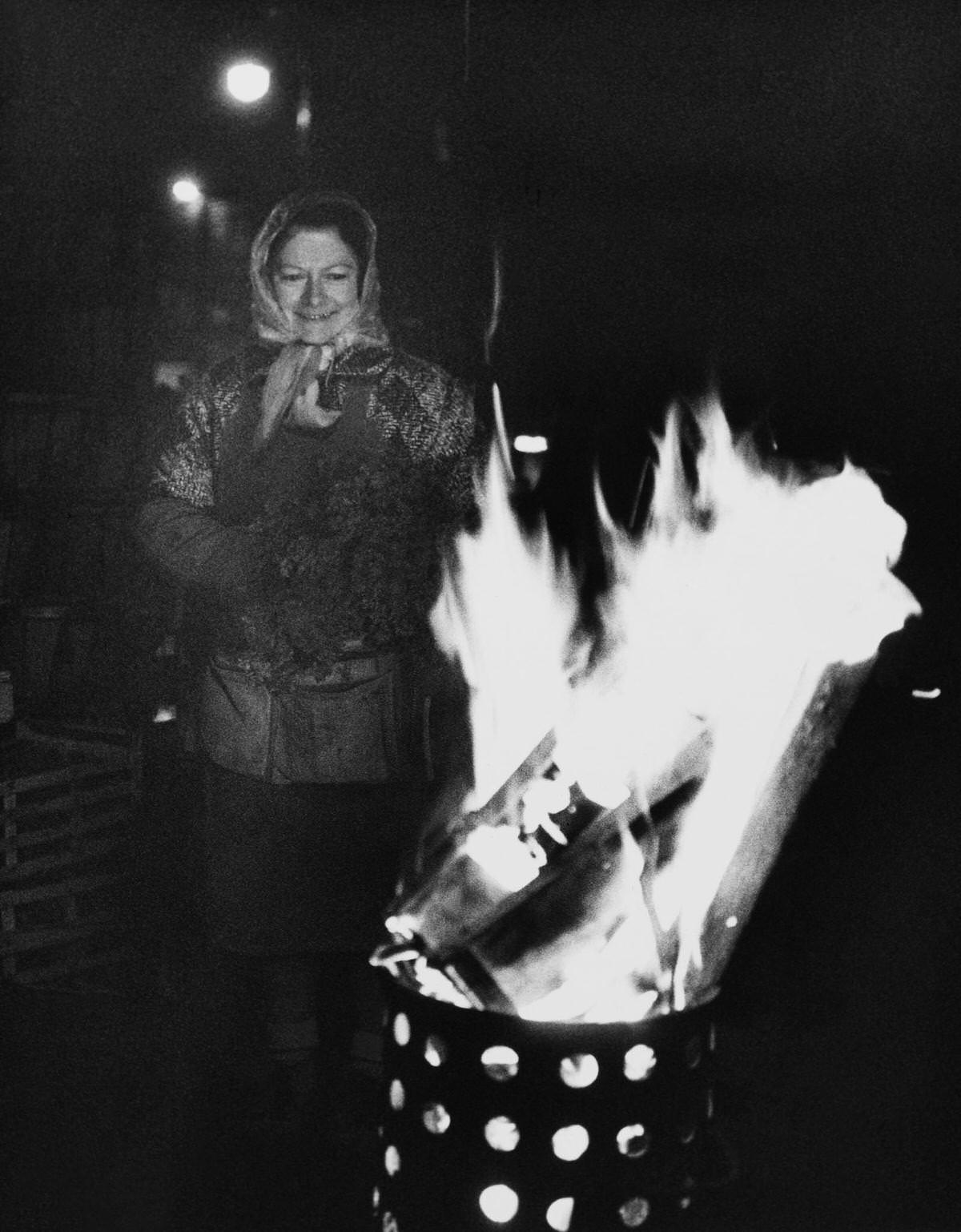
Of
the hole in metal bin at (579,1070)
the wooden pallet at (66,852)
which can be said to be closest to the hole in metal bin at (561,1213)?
the hole in metal bin at (579,1070)

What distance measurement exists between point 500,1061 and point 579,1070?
3.9 inches

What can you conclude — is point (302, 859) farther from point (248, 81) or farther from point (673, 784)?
point (248, 81)

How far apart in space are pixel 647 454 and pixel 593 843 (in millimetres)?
1408

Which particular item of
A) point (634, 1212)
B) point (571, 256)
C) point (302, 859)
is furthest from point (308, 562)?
point (634, 1212)

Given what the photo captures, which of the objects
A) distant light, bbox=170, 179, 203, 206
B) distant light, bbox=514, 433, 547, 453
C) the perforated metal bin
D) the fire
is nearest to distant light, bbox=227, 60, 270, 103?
distant light, bbox=170, 179, 203, 206

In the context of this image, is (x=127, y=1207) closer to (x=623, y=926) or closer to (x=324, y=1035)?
(x=324, y=1035)

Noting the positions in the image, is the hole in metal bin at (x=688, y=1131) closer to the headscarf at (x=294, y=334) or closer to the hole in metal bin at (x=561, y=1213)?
the hole in metal bin at (x=561, y=1213)

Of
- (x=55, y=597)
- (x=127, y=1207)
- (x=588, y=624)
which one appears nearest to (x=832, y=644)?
(x=588, y=624)

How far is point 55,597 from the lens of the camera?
3.14 metres

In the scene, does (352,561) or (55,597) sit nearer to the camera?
(352,561)

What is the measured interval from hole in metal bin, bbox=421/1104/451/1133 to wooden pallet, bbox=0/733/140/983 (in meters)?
1.52

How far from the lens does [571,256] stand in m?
2.76

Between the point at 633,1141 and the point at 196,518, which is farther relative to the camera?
the point at 196,518

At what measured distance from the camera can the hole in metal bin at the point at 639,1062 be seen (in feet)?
5.55
